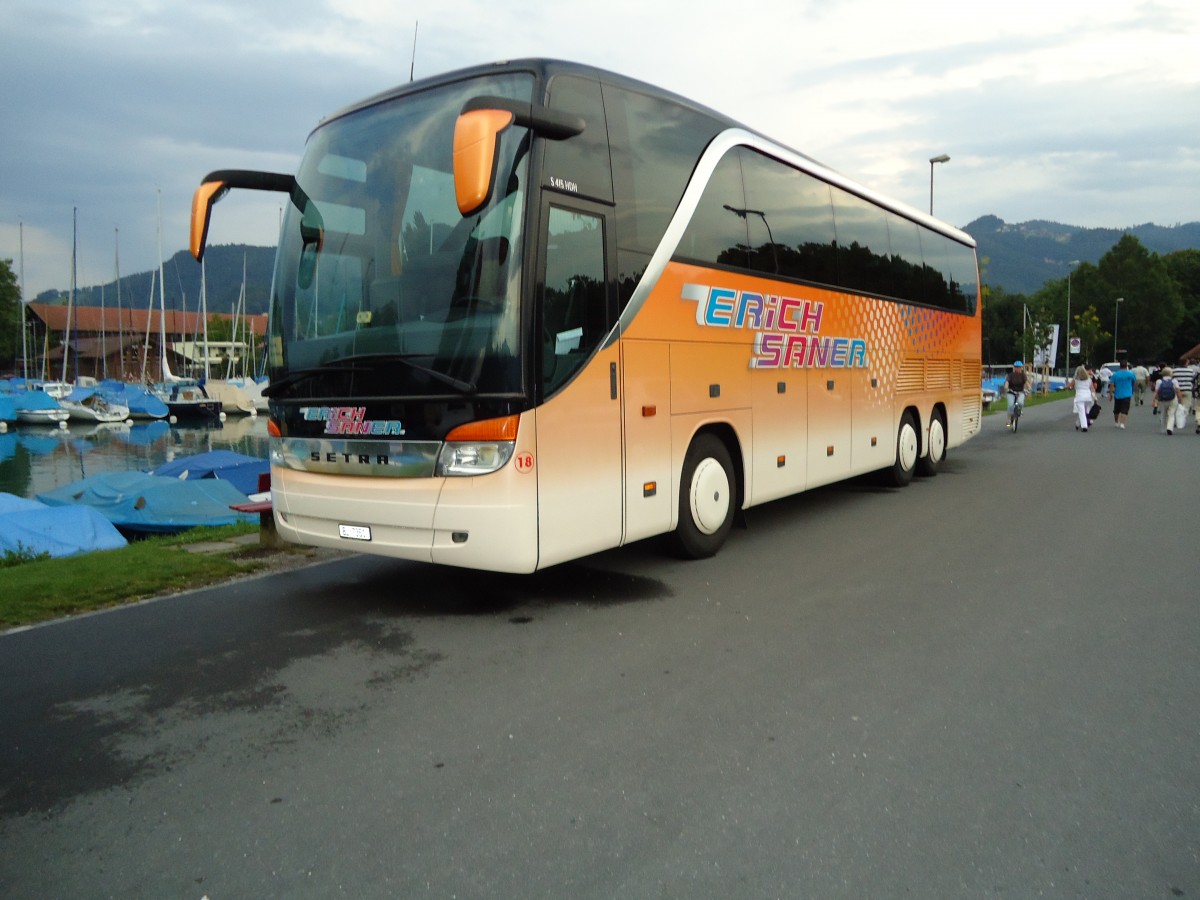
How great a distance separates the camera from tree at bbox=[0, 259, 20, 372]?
84312 mm

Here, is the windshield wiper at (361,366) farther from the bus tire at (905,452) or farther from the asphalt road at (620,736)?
the bus tire at (905,452)

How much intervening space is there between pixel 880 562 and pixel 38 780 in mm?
6450

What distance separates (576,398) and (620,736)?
2.78m

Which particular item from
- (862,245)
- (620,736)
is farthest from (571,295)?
(862,245)

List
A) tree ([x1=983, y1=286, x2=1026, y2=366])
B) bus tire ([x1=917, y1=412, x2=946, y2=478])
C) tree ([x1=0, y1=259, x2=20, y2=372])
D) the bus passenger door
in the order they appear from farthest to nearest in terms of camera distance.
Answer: tree ([x1=983, y1=286, x2=1026, y2=366]) → tree ([x1=0, y1=259, x2=20, y2=372]) → bus tire ([x1=917, y1=412, x2=946, y2=478]) → the bus passenger door

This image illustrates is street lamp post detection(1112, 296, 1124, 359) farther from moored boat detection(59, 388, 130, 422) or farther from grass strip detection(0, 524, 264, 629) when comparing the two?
grass strip detection(0, 524, 264, 629)

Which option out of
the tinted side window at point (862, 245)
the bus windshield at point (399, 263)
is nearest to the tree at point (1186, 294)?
the tinted side window at point (862, 245)

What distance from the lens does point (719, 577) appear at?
7.54 meters

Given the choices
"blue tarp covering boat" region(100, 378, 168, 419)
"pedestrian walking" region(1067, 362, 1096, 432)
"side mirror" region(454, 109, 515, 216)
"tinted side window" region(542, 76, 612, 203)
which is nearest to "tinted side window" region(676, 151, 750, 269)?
"tinted side window" region(542, 76, 612, 203)

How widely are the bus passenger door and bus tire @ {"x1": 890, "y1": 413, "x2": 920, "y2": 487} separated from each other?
7.35m

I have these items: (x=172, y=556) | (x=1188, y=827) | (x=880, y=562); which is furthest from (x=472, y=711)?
(x=172, y=556)

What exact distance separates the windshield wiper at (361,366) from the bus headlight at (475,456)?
1.20ft

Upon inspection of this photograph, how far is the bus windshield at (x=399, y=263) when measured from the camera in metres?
5.89

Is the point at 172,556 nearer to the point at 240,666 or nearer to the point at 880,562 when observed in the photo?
the point at 240,666
